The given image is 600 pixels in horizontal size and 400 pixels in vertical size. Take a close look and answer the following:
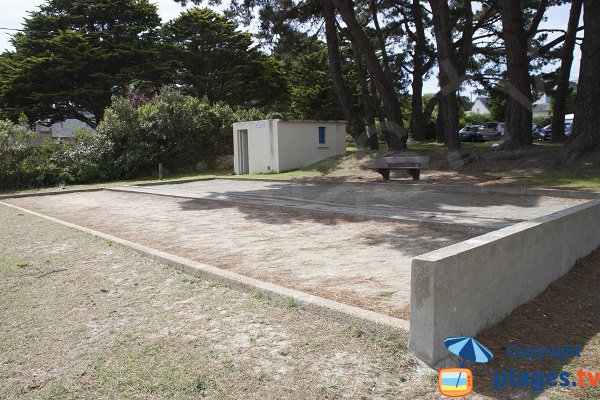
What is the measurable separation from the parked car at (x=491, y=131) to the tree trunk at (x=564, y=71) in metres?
10.5

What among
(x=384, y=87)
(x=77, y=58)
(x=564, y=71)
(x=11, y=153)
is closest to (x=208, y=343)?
(x=384, y=87)

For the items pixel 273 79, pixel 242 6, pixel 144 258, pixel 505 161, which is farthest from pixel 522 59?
pixel 273 79

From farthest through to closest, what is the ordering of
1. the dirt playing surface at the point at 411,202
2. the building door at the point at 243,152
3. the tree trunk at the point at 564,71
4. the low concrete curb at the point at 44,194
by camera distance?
the building door at the point at 243,152 < the tree trunk at the point at 564,71 < the low concrete curb at the point at 44,194 < the dirt playing surface at the point at 411,202

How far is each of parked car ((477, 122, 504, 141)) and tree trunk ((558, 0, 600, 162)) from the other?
23.6 m

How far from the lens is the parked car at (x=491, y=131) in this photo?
36094mm

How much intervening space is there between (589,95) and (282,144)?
1193 centimetres

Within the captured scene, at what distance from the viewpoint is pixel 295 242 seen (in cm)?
690

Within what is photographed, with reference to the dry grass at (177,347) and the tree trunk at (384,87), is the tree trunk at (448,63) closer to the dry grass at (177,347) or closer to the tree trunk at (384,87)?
the tree trunk at (384,87)

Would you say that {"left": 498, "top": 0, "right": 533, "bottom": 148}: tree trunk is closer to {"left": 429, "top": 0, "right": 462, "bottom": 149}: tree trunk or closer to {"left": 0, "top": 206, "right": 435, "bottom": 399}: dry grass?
{"left": 429, "top": 0, "right": 462, "bottom": 149}: tree trunk

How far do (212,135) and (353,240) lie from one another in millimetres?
20425

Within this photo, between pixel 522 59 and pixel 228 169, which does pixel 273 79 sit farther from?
pixel 522 59

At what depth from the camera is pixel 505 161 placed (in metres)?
15.1

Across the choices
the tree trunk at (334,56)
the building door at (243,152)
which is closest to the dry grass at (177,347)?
the building door at (243,152)

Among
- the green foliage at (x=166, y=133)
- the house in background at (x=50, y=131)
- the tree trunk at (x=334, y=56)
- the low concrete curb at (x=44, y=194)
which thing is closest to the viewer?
the low concrete curb at (x=44, y=194)
